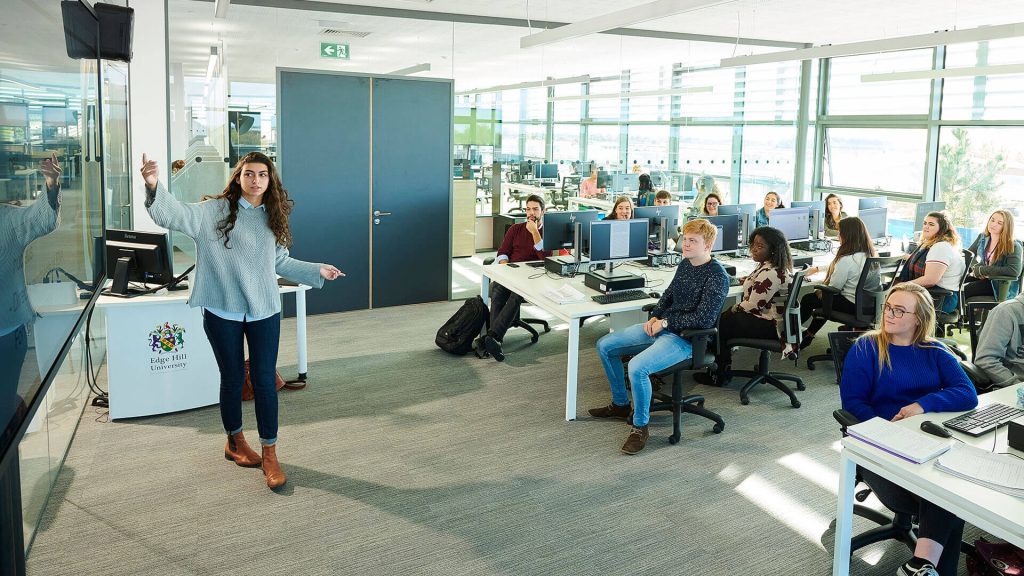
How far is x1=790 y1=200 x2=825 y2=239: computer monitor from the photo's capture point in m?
7.52

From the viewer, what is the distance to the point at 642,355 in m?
4.46

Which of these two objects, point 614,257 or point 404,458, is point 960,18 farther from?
point 404,458

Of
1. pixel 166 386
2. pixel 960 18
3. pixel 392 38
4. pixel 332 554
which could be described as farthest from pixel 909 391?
pixel 392 38

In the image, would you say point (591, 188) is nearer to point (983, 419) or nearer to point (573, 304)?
point (573, 304)

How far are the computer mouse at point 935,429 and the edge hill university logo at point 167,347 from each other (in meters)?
4.07

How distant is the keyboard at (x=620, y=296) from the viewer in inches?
203

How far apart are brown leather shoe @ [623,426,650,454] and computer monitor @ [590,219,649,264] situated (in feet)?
5.09

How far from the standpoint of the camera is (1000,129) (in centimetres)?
858

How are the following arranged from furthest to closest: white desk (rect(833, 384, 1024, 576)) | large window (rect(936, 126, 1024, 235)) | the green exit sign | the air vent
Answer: the green exit sign, the air vent, large window (rect(936, 126, 1024, 235)), white desk (rect(833, 384, 1024, 576))

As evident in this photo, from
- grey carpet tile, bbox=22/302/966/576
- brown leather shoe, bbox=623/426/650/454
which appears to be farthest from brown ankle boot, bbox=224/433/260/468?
brown leather shoe, bbox=623/426/650/454

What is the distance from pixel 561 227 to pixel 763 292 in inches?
68.2

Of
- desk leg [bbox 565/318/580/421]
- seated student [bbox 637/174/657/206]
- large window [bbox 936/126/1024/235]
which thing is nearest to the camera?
desk leg [bbox 565/318/580/421]

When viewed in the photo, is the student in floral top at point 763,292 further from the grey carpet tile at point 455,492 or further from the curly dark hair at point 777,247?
the grey carpet tile at point 455,492

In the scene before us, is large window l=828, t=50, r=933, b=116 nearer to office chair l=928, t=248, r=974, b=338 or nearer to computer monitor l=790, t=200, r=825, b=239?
computer monitor l=790, t=200, r=825, b=239
